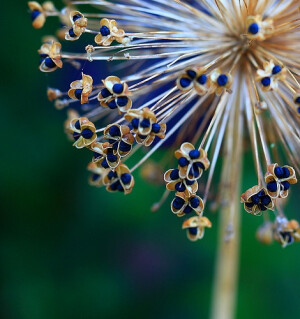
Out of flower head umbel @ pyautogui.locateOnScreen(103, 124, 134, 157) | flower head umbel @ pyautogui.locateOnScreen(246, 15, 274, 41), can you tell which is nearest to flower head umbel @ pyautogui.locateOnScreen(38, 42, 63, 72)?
flower head umbel @ pyautogui.locateOnScreen(103, 124, 134, 157)

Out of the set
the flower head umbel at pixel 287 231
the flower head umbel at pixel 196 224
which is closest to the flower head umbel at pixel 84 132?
the flower head umbel at pixel 196 224

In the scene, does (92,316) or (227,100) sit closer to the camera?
(227,100)

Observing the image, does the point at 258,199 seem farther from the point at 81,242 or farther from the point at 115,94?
the point at 81,242

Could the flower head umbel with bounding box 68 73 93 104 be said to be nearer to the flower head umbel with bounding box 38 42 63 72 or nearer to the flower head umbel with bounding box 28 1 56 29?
the flower head umbel with bounding box 38 42 63 72

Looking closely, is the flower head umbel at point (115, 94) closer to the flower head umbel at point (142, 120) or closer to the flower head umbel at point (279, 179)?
the flower head umbel at point (142, 120)

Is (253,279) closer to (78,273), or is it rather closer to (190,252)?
(190,252)

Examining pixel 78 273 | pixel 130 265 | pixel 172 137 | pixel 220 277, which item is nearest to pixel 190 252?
pixel 130 265
